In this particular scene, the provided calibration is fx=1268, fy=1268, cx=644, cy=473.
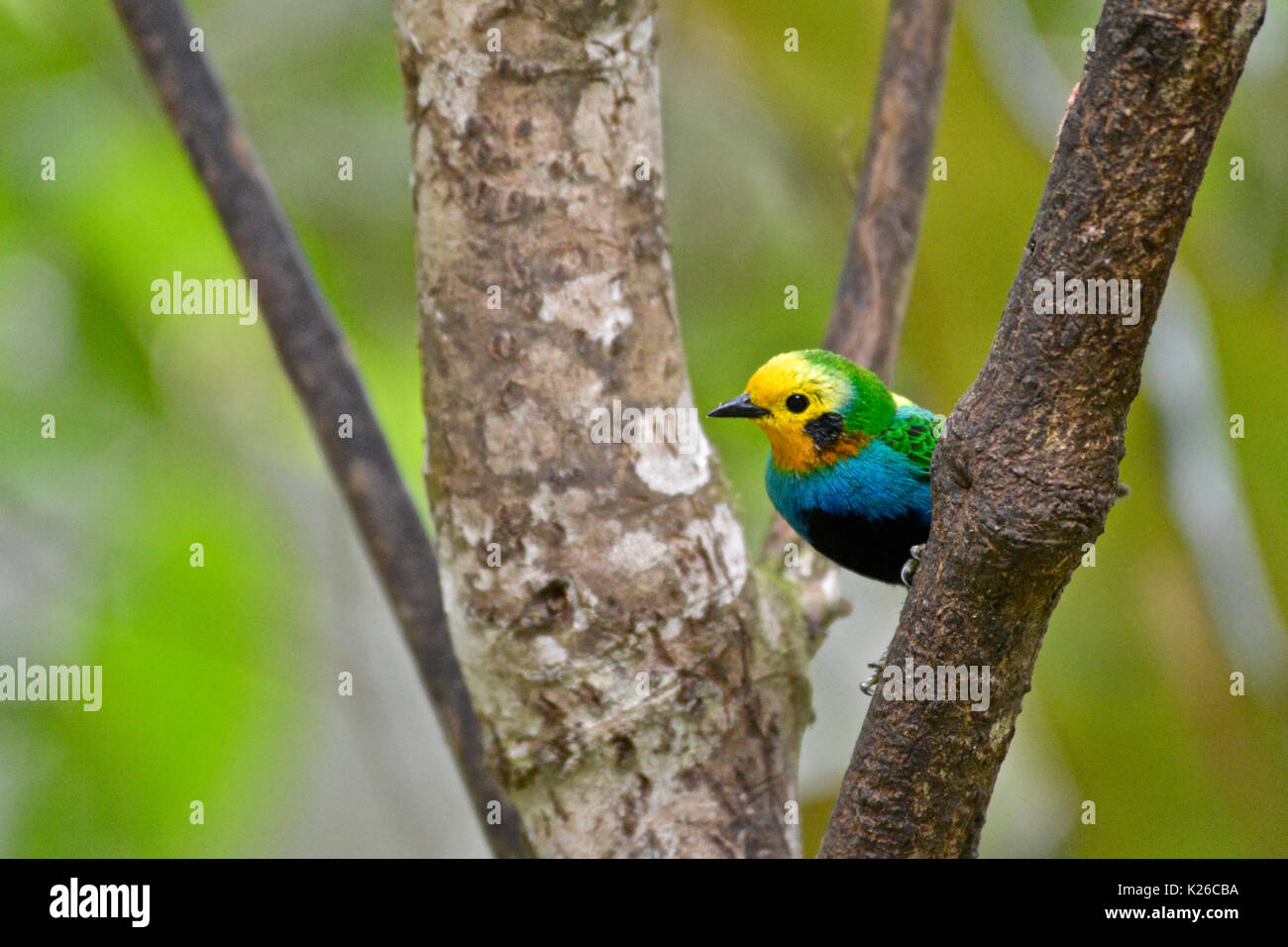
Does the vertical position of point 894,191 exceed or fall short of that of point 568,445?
it exceeds it

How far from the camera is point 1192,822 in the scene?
14.4 ft

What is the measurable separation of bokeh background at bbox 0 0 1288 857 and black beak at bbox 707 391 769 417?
1.01 m

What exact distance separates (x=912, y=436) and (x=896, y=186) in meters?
0.76

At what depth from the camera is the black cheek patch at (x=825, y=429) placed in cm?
296

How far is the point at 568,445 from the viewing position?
2.49 meters

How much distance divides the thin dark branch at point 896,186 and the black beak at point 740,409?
461mm

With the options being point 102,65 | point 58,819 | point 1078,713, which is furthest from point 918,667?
point 102,65

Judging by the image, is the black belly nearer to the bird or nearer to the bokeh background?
the bird

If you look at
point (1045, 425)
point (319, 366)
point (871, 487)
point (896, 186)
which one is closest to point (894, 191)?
point (896, 186)

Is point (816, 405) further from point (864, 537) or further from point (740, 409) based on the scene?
point (864, 537)

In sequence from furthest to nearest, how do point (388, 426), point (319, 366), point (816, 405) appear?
1. point (388, 426)
2. point (319, 366)
3. point (816, 405)

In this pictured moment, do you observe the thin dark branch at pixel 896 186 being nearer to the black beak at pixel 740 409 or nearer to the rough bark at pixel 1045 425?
the black beak at pixel 740 409
